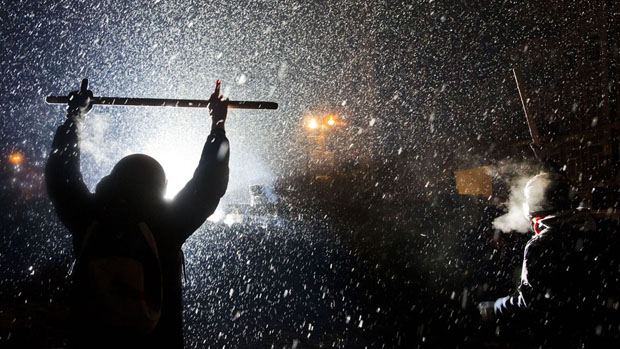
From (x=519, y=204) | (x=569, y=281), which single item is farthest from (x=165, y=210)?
(x=519, y=204)

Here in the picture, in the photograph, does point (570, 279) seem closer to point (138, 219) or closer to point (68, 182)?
point (138, 219)

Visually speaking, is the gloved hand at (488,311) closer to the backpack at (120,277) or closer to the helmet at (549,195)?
the helmet at (549,195)

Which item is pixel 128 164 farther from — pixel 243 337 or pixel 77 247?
pixel 243 337

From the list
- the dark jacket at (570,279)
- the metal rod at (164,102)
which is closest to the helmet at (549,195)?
the dark jacket at (570,279)

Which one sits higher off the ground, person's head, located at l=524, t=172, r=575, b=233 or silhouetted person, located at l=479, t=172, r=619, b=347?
person's head, located at l=524, t=172, r=575, b=233

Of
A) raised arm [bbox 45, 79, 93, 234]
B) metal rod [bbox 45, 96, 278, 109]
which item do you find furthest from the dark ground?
raised arm [bbox 45, 79, 93, 234]

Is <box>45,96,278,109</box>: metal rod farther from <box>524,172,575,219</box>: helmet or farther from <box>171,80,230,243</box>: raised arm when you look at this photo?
<box>524,172,575,219</box>: helmet

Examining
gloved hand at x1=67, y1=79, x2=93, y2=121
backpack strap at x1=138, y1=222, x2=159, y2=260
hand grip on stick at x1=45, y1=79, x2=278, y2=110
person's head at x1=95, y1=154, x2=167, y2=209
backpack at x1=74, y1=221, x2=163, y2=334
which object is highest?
hand grip on stick at x1=45, y1=79, x2=278, y2=110

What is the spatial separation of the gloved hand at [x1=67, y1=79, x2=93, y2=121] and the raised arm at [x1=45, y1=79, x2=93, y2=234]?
218 mm

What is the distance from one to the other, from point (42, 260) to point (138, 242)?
368 inches

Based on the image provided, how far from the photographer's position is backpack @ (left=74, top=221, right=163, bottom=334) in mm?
1352

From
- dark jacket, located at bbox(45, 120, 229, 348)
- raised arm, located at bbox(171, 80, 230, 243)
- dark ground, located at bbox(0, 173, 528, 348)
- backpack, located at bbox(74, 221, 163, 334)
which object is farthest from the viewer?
dark ground, located at bbox(0, 173, 528, 348)

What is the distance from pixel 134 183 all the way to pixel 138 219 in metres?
0.15

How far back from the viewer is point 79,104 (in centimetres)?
248
